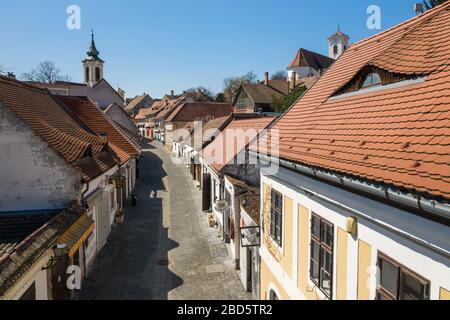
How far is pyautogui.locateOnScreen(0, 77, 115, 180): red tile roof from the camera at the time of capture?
37.7 ft

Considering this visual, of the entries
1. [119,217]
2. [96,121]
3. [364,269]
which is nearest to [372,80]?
[364,269]

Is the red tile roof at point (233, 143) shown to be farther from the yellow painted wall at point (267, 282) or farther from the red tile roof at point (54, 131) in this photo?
the yellow painted wall at point (267, 282)

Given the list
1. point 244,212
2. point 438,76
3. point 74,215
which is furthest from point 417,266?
point 74,215

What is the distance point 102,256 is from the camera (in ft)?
47.4

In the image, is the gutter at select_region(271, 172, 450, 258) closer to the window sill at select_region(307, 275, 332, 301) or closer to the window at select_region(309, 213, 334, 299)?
the window at select_region(309, 213, 334, 299)

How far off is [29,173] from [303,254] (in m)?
9.08

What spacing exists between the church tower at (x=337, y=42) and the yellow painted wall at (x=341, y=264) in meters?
73.8

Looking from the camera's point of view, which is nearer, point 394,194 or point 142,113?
point 394,194

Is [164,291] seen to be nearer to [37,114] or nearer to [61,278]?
[61,278]

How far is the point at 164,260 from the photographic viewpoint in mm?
14211

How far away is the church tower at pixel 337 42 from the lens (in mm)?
72250

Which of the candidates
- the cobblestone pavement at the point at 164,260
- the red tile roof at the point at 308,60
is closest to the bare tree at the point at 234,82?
the red tile roof at the point at 308,60

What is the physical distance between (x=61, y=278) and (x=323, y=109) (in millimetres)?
8632

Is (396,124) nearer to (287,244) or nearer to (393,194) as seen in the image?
(393,194)
